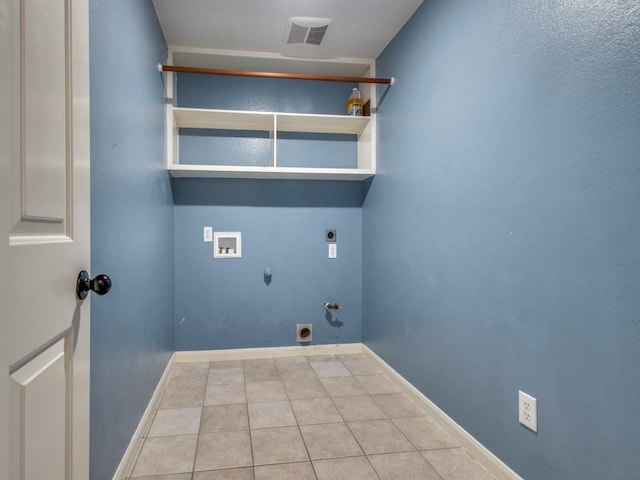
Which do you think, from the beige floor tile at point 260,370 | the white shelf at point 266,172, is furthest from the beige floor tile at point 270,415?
the white shelf at point 266,172

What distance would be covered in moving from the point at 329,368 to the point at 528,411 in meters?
1.67

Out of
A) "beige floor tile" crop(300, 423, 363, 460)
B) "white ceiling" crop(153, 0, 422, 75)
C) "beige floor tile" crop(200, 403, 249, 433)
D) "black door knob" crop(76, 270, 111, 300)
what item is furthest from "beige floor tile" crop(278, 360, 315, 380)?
"white ceiling" crop(153, 0, 422, 75)

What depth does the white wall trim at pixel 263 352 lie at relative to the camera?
2998 millimetres

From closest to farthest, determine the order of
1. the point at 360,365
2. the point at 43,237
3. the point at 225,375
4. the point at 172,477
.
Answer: the point at 43,237, the point at 172,477, the point at 225,375, the point at 360,365

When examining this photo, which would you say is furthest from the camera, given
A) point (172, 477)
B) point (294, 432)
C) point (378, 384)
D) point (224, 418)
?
point (378, 384)

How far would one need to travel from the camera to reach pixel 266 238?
3123 mm

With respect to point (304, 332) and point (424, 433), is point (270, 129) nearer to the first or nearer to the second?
point (304, 332)

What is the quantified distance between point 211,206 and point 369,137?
4.65 ft

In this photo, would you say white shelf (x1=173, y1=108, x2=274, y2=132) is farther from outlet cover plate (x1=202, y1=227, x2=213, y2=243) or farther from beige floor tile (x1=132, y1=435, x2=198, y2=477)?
beige floor tile (x1=132, y1=435, x2=198, y2=477)

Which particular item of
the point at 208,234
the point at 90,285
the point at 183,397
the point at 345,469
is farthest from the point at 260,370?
the point at 90,285

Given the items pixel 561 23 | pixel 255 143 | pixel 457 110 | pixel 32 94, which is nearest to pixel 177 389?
pixel 255 143

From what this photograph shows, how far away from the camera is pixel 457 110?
6.07 feet

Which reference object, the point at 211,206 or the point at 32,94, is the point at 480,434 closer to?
the point at 32,94

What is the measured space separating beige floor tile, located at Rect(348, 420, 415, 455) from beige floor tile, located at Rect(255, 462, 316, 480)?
313 mm
